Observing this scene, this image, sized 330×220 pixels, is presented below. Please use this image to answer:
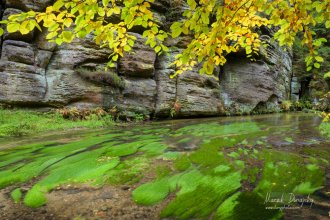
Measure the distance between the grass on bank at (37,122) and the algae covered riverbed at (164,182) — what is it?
3.01m

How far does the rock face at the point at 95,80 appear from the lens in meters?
13.7

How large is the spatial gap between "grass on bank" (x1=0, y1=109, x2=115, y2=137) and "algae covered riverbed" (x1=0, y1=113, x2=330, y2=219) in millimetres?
3013

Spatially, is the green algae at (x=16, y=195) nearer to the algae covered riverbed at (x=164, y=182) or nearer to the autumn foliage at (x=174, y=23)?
the algae covered riverbed at (x=164, y=182)

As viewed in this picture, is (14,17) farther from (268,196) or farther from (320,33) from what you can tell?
(320,33)

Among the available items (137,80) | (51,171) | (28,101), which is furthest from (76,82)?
(51,171)

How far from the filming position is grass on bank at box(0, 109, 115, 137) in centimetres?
997

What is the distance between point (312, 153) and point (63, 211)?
5.48 metres

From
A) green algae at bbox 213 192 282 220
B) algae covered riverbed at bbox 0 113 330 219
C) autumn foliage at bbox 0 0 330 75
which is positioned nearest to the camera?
autumn foliage at bbox 0 0 330 75

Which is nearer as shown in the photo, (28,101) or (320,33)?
(28,101)

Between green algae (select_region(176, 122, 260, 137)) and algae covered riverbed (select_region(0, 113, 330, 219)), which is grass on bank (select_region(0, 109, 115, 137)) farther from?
green algae (select_region(176, 122, 260, 137))

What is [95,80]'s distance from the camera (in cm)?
1500

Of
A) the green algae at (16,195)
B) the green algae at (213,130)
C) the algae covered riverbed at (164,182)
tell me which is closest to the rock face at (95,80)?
the green algae at (213,130)

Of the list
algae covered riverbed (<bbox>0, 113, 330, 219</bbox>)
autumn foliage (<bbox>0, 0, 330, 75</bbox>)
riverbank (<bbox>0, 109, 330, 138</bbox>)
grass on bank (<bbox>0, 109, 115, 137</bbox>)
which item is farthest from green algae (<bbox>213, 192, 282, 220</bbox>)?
grass on bank (<bbox>0, 109, 115, 137</bbox>)

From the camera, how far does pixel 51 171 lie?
5016 millimetres
